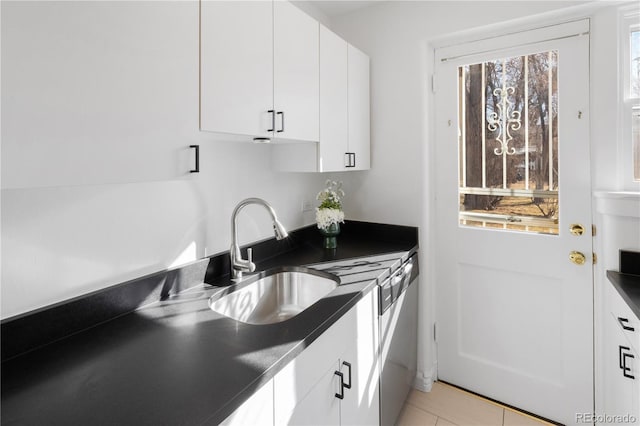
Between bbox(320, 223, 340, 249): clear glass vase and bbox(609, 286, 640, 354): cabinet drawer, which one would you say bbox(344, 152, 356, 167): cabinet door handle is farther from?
bbox(609, 286, 640, 354): cabinet drawer

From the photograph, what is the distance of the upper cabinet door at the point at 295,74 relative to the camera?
4.73ft

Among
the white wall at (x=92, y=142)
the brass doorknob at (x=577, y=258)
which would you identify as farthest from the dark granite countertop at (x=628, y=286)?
the white wall at (x=92, y=142)

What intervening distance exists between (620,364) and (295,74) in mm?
1952

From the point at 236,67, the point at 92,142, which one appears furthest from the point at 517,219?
the point at 92,142

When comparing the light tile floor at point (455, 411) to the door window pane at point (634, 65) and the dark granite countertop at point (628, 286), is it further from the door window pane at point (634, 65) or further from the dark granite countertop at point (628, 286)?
the door window pane at point (634, 65)

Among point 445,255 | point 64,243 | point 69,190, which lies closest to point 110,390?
point 64,243

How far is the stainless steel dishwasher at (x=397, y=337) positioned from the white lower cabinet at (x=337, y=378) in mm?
91

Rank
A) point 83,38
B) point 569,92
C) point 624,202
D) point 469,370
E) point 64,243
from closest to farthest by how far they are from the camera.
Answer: point 83,38 < point 64,243 < point 624,202 < point 569,92 < point 469,370

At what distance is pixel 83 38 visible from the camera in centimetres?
80

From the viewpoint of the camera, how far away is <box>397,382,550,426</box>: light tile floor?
1.98 m

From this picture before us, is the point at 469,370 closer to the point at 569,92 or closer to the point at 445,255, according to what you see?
the point at 445,255

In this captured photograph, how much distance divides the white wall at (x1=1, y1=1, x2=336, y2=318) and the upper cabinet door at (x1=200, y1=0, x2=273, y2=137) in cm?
5

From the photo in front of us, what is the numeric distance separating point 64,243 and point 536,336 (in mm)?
2351

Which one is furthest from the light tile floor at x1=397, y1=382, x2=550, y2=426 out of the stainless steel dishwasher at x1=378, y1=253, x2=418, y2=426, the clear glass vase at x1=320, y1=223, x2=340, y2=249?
the clear glass vase at x1=320, y1=223, x2=340, y2=249
